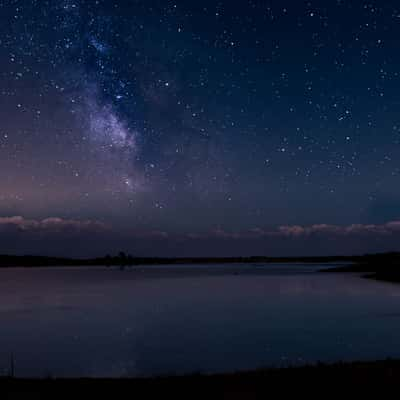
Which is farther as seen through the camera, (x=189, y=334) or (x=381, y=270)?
(x=381, y=270)

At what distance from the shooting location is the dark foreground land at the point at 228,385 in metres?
10.4

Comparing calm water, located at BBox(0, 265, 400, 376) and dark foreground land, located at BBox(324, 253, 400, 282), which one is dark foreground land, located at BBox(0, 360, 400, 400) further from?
dark foreground land, located at BBox(324, 253, 400, 282)

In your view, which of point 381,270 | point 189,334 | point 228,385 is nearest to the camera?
point 228,385

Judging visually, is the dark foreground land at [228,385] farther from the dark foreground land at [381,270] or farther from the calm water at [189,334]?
→ the dark foreground land at [381,270]

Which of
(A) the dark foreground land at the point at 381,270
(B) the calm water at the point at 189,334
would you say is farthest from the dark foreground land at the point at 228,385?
(A) the dark foreground land at the point at 381,270

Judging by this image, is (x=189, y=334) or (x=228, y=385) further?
(x=189, y=334)

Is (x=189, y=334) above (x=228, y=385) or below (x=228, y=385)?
below

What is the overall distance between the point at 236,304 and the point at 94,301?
15250 mm

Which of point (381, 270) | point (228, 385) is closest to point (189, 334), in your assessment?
point (228, 385)

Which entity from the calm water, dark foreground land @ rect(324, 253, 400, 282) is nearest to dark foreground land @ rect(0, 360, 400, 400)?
the calm water

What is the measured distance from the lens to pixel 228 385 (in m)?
11.0

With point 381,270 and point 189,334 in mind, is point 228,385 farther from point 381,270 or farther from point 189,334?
point 381,270

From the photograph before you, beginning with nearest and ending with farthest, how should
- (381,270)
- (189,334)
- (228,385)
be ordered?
(228,385) → (189,334) → (381,270)

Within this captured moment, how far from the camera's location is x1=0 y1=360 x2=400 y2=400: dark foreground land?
10.4 m
